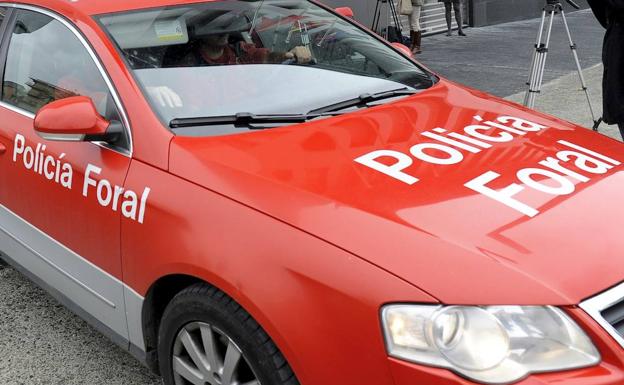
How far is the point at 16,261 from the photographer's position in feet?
10.6

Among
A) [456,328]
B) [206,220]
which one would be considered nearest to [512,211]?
[456,328]

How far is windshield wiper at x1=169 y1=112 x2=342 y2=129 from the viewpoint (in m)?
2.43

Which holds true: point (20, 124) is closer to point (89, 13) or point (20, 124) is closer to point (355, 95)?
point (89, 13)

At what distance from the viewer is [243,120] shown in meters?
2.50

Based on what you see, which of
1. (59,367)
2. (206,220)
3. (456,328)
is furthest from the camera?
(59,367)

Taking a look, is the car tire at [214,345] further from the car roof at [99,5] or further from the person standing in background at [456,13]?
the person standing in background at [456,13]

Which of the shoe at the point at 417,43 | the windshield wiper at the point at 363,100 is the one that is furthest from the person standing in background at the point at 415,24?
the windshield wiper at the point at 363,100

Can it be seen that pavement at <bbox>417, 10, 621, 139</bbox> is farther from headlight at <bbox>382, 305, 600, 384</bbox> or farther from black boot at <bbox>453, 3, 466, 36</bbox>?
headlight at <bbox>382, 305, 600, 384</bbox>

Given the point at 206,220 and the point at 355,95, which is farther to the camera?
the point at 355,95

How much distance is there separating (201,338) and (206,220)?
0.39 m

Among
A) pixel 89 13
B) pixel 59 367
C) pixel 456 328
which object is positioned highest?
pixel 89 13

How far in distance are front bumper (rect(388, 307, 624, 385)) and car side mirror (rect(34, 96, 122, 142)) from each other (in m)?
1.35

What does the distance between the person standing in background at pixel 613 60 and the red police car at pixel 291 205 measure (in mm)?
1839

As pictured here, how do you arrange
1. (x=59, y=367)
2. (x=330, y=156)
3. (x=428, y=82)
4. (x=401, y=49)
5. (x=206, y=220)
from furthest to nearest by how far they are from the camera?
(x=401, y=49), (x=428, y=82), (x=59, y=367), (x=330, y=156), (x=206, y=220)
